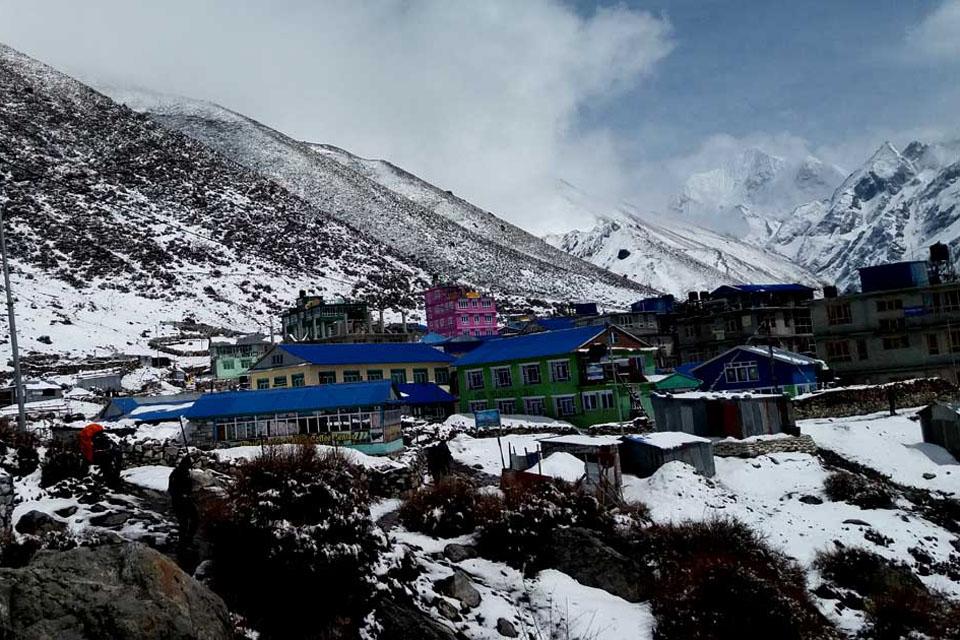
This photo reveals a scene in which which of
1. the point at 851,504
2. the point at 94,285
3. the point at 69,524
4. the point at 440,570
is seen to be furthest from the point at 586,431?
the point at 94,285

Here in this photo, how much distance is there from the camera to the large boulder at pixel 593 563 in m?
17.4

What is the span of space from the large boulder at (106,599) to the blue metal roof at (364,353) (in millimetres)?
39681

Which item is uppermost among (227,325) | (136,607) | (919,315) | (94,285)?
(94,285)

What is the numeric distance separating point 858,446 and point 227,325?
85.3 metres

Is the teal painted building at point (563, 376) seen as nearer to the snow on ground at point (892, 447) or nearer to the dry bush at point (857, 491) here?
the snow on ground at point (892, 447)

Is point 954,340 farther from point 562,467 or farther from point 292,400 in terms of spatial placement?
point 292,400

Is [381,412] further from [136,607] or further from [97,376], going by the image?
[97,376]

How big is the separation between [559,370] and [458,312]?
220 ft

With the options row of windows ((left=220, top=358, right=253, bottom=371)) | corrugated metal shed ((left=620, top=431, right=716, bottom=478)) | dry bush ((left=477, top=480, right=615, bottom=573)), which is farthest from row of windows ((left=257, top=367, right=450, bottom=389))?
dry bush ((left=477, top=480, right=615, bottom=573))

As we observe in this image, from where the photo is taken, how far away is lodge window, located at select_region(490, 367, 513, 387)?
4731 cm

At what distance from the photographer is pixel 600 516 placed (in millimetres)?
19969

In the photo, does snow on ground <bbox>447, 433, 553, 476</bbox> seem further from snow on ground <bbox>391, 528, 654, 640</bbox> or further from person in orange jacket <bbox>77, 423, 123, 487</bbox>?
person in orange jacket <bbox>77, 423, 123, 487</bbox>

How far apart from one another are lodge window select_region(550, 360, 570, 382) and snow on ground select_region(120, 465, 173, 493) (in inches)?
1009

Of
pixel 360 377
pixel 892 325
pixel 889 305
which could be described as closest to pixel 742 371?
pixel 892 325
